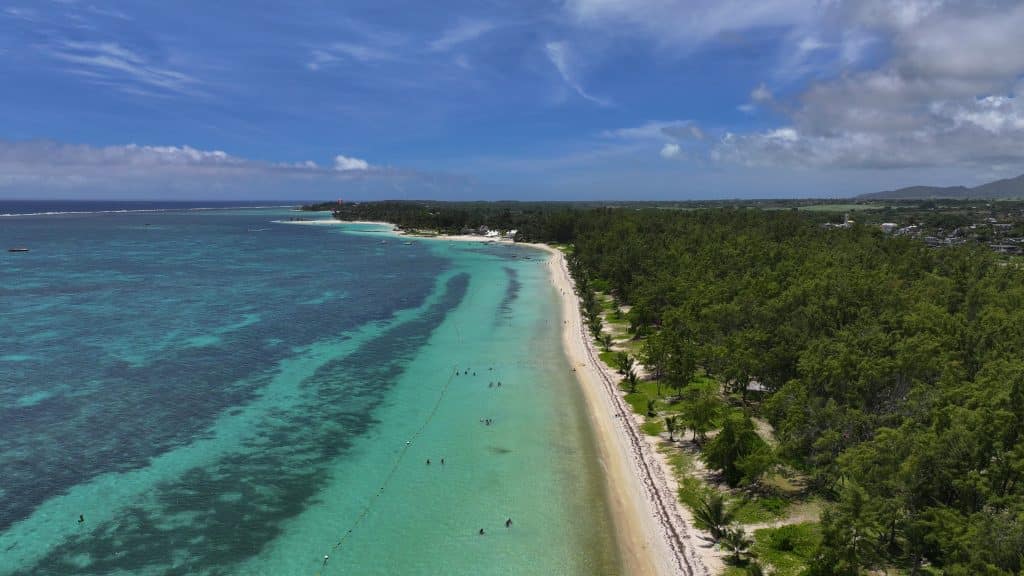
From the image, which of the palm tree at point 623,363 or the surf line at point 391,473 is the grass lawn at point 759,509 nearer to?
the surf line at point 391,473

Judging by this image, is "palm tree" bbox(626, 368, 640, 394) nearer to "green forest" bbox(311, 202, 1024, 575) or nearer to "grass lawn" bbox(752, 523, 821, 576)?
"green forest" bbox(311, 202, 1024, 575)

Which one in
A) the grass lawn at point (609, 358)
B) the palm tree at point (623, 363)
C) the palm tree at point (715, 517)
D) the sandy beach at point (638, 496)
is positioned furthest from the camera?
the grass lawn at point (609, 358)

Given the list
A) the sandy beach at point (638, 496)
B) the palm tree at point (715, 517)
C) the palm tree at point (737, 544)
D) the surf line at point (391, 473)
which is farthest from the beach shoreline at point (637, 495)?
the surf line at point (391, 473)

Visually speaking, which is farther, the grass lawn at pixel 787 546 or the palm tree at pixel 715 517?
the palm tree at pixel 715 517

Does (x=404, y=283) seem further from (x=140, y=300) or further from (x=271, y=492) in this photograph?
(x=271, y=492)

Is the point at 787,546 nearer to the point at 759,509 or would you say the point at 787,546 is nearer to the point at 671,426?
the point at 759,509

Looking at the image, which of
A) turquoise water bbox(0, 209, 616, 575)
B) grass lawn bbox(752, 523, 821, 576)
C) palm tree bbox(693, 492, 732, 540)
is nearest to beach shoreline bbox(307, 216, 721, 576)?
palm tree bbox(693, 492, 732, 540)
